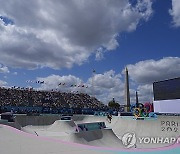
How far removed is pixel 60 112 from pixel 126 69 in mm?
17737

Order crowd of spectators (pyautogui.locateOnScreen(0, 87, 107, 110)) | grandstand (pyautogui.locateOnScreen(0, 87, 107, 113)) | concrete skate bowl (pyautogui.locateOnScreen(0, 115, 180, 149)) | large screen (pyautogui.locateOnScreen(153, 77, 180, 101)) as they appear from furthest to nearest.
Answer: crowd of spectators (pyautogui.locateOnScreen(0, 87, 107, 110)), grandstand (pyautogui.locateOnScreen(0, 87, 107, 113)), large screen (pyautogui.locateOnScreen(153, 77, 180, 101)), concrete skate bowl (pyautogui.locateOnScreen(0, 115, 180, 149))

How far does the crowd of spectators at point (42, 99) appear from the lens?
64625mm

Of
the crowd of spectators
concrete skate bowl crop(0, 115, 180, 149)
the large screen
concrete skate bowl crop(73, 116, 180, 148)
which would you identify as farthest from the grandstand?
concrete skate bowl crop(73, 116, 180, 148)

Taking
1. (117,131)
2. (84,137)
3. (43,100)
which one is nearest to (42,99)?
(43,100)

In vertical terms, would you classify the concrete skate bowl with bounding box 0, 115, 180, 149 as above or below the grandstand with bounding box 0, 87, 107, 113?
below

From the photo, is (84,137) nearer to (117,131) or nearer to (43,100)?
(117,131)

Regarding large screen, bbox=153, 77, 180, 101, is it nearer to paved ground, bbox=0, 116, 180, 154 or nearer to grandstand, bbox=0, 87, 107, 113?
paved ground, bbox=0, 116, 180, 154

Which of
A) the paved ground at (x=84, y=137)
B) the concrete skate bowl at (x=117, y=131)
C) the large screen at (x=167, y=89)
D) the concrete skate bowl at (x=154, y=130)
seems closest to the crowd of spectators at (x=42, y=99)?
the large screen at (x=167, y=89)

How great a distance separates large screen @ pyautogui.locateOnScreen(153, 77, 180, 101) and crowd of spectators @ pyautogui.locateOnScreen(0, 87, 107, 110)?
2515 cm

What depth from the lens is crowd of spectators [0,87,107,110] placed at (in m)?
64.6

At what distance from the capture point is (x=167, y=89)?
1922 inches

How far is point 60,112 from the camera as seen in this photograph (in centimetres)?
5269

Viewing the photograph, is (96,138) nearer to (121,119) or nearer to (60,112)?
(121,119)

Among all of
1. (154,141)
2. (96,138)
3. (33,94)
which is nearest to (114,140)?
(96,138)
